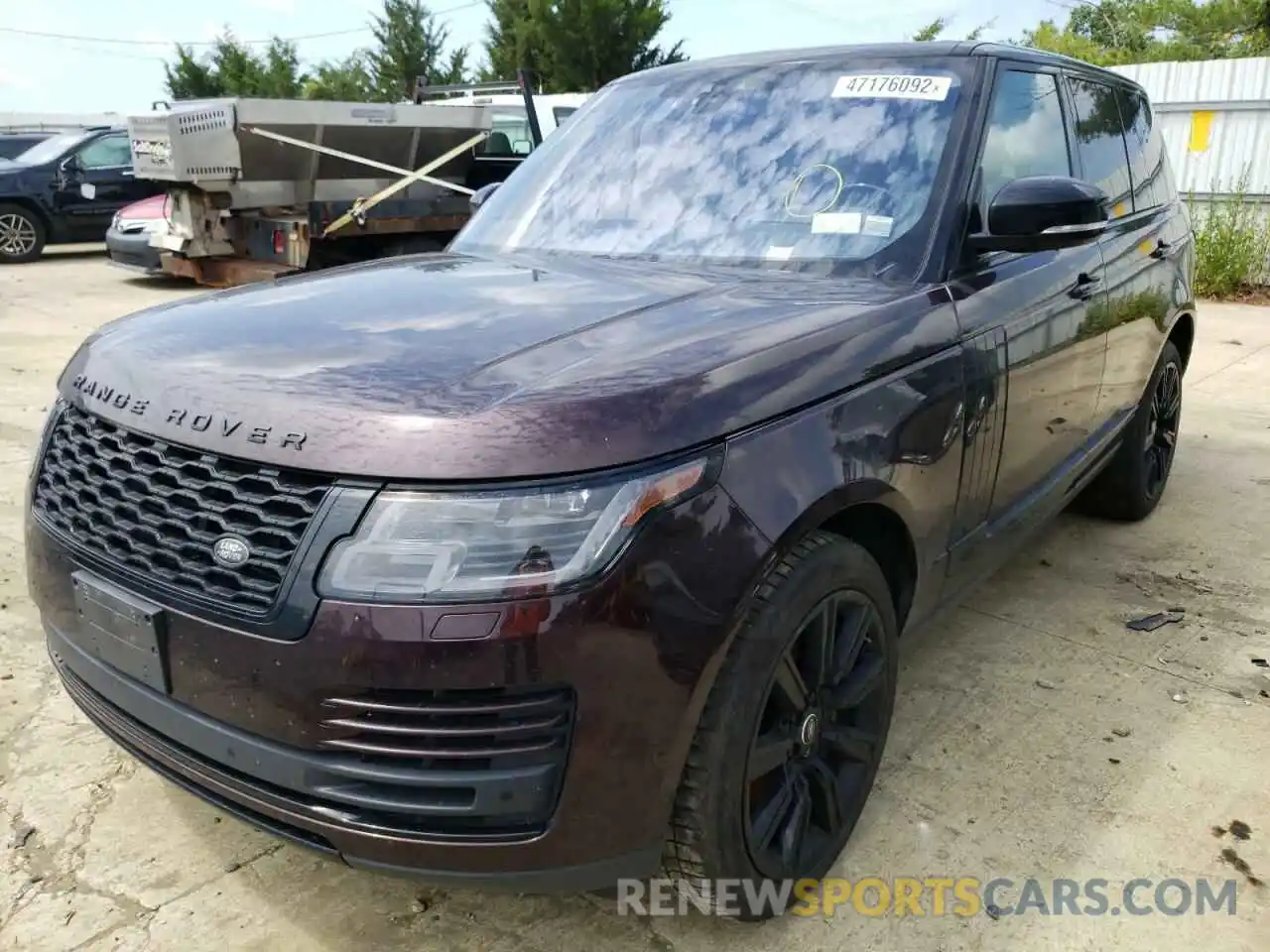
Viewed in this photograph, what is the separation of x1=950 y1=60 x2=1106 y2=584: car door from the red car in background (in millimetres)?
9818

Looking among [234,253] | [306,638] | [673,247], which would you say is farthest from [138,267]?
[306,638]

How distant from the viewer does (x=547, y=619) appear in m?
1.59

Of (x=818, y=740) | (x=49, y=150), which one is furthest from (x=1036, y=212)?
(x=49, y=150)

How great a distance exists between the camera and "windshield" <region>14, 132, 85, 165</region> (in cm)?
1370

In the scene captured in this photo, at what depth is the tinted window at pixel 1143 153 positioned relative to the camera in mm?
4078

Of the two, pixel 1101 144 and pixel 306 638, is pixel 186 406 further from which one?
pixel 1101 144

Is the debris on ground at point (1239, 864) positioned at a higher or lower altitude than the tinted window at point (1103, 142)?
lower

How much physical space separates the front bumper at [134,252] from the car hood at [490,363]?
9538 millimetres

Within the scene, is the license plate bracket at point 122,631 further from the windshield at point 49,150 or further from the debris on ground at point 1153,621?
the windshield at point 49,150

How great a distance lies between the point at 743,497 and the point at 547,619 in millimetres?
413

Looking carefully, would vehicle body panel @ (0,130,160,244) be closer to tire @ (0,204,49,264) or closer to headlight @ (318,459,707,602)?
tire @ (0,204,49,264)

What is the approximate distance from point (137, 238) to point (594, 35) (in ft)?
84.5

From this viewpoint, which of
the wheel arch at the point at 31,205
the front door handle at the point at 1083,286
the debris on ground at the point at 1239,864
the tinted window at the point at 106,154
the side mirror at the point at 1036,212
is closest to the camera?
the debris on ground at the point at 1239,864

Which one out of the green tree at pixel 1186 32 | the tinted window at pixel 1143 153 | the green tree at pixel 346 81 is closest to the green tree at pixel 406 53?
the green tree at pixel 346 81
